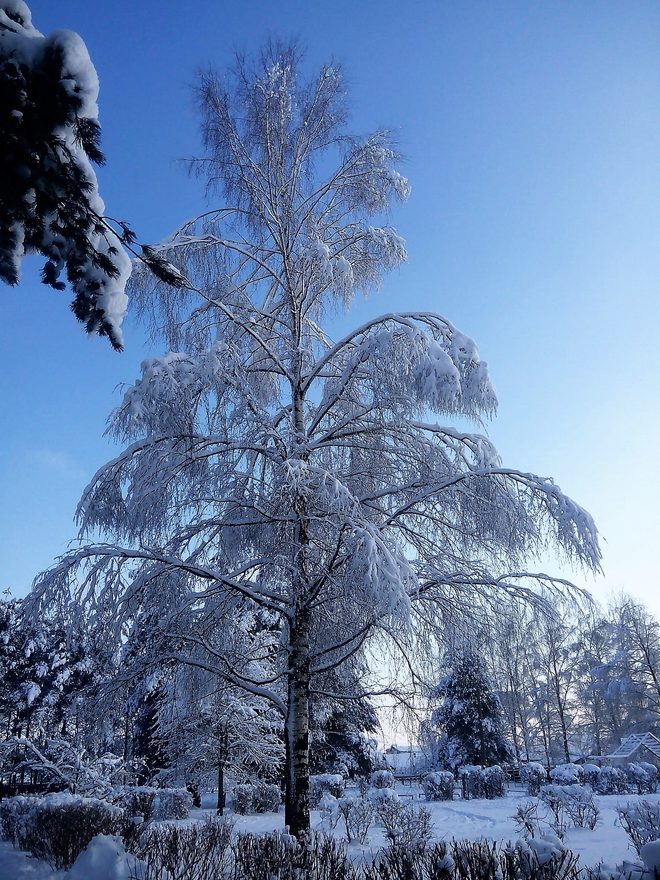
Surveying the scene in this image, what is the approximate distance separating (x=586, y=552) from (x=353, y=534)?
8.10ft

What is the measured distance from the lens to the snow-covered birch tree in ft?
18.4

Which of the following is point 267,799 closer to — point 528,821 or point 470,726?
point 528,821

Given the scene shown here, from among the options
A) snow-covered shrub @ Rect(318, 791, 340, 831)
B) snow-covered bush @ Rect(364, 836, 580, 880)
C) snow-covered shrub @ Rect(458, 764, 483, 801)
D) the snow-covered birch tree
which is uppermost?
the snow-covered birch tree

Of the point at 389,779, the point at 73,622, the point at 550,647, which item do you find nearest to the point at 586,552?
the point at 550,647

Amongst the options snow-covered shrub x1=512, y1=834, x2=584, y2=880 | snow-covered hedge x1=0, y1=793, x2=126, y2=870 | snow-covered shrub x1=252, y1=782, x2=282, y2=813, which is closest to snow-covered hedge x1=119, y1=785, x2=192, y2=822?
snow-covered shrub x1=252, y1=782, x2=282, y2=813

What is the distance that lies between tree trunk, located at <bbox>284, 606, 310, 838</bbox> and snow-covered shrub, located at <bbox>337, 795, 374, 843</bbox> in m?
3.01

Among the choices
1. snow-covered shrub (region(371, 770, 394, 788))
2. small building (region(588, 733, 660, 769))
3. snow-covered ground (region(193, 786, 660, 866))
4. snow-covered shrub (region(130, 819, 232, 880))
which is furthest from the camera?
small building (region(588, 733, 660, 769))

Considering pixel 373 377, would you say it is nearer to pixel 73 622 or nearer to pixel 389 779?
pixel 73 622

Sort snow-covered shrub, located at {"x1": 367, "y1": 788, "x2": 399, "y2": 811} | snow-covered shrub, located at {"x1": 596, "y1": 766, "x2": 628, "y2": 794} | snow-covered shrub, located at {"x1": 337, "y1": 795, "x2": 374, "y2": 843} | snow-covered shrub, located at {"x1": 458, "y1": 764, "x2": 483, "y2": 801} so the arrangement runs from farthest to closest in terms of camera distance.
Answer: snow-covered shrub, located at {"x1": 458, "y1": 764, "x2": 483, "y2": 801} < snow-covered shrub, located at {"x1": 596, "y1": 766, "x2": 628, "y2": 794} < snow-covered shrub, located at {"x1": 367, "y1": 788, "x2": 399, "y2": 811} < snow-covered shrub, located at {"x1": 337, "y1": 795, "x2": 374, "y2": 843}

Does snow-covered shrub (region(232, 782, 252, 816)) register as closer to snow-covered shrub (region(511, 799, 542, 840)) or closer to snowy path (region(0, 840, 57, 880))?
snowy path (region(0, 840, 57, 880))

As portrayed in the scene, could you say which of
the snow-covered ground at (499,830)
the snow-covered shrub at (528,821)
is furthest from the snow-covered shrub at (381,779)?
the snow-covered shrub at (528,821)

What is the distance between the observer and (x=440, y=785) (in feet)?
56.9

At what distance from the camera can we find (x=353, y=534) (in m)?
5.06

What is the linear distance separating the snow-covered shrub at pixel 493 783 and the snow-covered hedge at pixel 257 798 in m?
7.39
